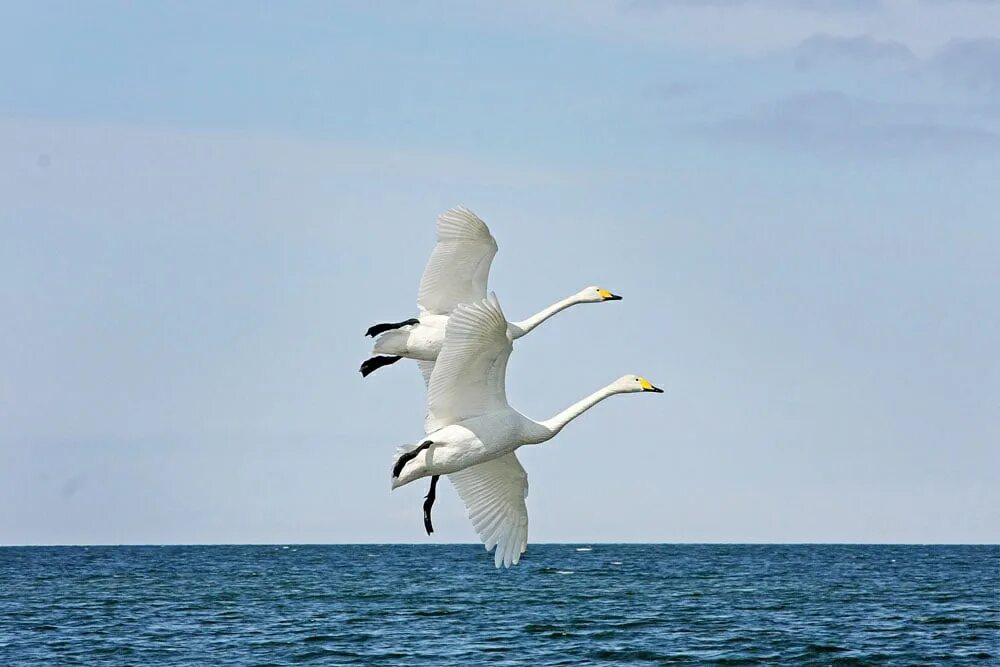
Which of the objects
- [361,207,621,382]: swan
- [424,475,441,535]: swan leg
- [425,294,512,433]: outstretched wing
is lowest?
[424,475,441,535]: swan leg

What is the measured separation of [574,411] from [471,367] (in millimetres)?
2217

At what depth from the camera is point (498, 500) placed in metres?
24.6

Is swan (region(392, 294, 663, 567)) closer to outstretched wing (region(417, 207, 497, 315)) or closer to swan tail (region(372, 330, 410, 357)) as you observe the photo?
swan tail (region(372, 330, 410, 357))

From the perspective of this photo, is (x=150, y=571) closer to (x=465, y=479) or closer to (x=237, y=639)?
(x=237, y=639)

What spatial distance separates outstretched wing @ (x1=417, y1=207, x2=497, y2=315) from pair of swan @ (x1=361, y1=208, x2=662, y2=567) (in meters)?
0.02

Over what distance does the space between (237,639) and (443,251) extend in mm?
36525

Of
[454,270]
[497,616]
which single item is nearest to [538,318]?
[454,270]

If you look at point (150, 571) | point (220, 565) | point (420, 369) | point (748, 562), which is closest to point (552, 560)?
point (748, 562)

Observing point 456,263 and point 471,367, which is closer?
point 471,367

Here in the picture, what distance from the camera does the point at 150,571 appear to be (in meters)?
118

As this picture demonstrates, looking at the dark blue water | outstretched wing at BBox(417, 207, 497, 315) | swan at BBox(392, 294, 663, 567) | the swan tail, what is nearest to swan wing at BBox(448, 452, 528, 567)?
swan at BBox(392, 294, 663, 567)

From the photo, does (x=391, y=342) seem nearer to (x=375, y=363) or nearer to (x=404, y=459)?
(x=375, y=363)

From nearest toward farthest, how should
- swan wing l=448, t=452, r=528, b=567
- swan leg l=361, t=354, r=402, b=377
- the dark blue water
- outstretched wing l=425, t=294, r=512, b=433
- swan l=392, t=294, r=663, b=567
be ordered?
1. outstretched wing l=425, t=294, r=512, b=433
2. swan l=392, t=294, r=663, b=567
3. swan wing l=448, t=452, r=528, b=567
4. swan leg l=361, t=354, r=402, b=377
5. the dark blue water

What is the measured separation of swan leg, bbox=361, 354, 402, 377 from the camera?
27.7 meters
